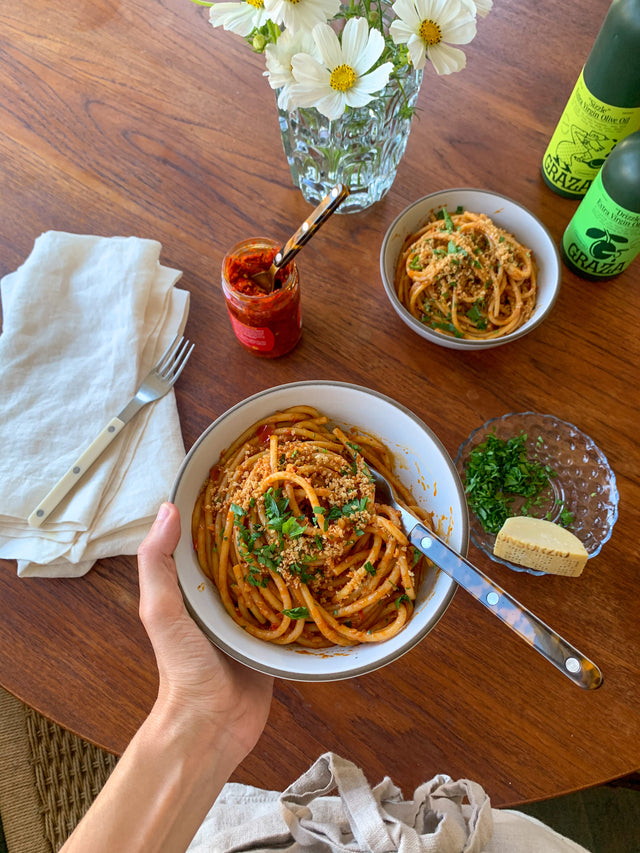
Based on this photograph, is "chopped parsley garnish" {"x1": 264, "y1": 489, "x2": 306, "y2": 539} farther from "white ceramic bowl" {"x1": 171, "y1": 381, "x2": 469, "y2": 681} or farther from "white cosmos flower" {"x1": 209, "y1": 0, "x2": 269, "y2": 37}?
"white cosmos flower" {"x1": 209, "y1": 0, "x2": 269, "y2": 37}

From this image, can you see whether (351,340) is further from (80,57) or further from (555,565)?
(80,57)

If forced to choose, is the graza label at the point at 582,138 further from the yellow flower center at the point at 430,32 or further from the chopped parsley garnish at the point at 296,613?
the chopped parsley garnish at the point at 296,613

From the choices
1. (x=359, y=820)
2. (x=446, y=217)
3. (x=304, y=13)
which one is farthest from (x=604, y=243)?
(x=359, y=820)

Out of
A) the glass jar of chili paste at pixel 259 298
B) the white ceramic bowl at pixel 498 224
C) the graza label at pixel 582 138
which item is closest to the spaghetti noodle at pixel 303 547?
the glass jar of chili paste at pixel 259 298

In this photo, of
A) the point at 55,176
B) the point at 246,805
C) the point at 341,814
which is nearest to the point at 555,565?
the point at 341,814

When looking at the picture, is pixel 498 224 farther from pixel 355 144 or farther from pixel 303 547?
pixel 303 547

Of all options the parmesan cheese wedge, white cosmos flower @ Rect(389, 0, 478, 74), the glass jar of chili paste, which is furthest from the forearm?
white cosmos flower @ Rect(389, 0, 478, 74)
